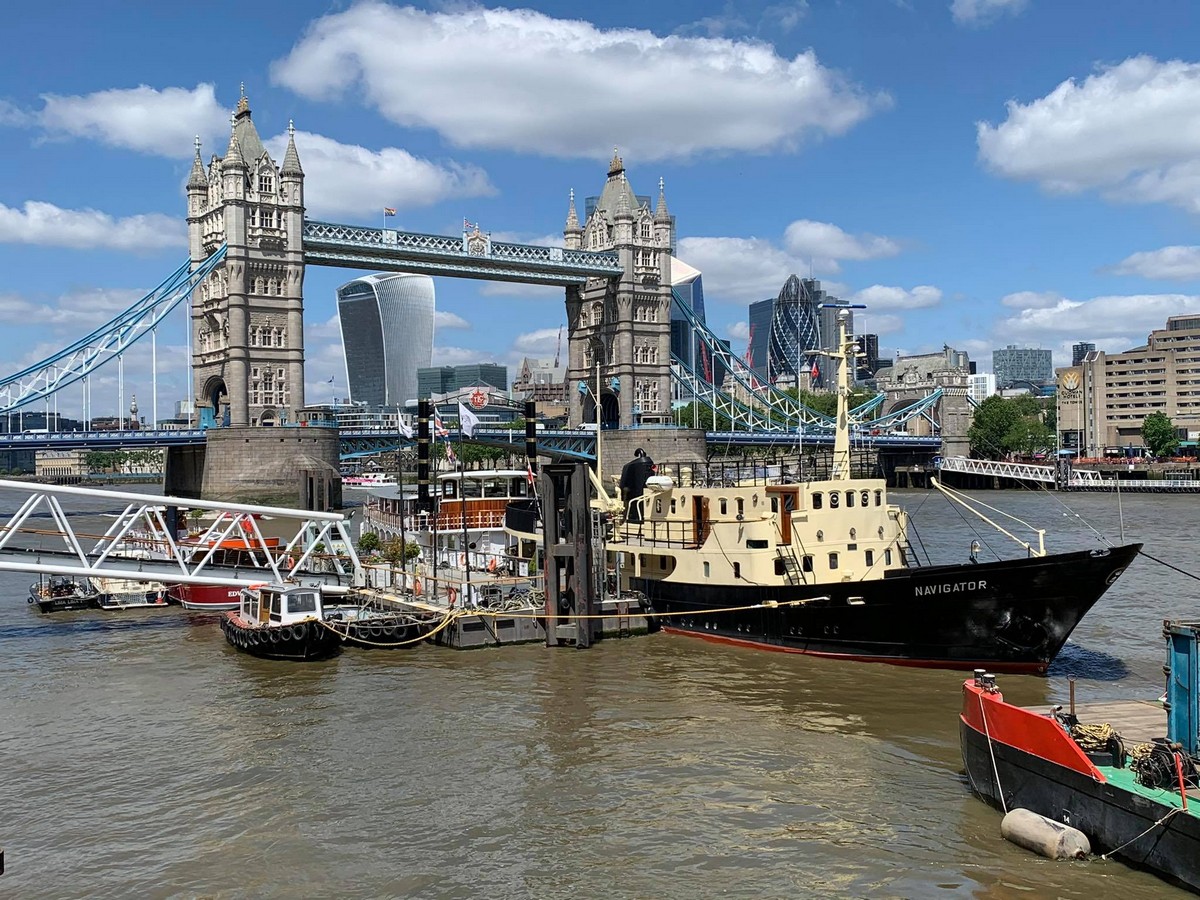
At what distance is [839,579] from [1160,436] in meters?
129

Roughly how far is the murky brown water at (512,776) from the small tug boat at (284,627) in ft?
1.91

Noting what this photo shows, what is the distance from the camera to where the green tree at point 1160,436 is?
143 metres

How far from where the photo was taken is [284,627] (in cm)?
3131

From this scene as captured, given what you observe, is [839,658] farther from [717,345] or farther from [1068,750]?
[717,345]

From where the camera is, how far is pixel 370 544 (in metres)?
47.2

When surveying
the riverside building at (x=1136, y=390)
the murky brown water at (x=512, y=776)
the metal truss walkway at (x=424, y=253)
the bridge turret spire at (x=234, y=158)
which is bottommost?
the murky brown water at (x=512, y=776)

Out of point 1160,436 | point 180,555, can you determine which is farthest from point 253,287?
point 1160,436

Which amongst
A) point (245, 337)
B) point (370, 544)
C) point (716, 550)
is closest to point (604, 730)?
point (716, 550)

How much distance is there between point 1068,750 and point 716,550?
57.1 ft

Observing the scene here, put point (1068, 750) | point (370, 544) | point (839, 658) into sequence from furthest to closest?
point (370, 544)
point (839, 658)
point (1068, 750)

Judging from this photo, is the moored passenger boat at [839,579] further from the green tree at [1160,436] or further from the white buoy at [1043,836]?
the green tree at [1160,436]

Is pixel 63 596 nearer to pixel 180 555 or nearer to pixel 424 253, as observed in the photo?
pixel 180 555

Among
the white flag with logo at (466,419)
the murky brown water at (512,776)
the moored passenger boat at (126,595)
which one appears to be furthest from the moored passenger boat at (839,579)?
the moored passenger boat at (126,595)

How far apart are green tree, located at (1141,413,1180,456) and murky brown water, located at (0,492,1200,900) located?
122 m
